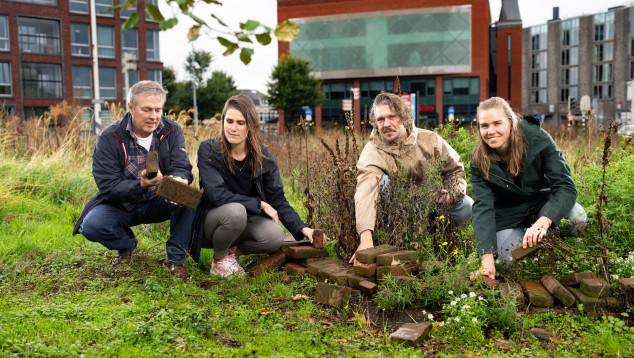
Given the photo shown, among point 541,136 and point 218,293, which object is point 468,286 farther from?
point 218,293

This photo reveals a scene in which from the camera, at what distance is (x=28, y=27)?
108 feet

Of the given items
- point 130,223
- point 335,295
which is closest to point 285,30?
point 335,295

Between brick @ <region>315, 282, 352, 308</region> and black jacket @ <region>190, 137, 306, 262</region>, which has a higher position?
black jacket @ <region>190, 137, 306, 262</region>

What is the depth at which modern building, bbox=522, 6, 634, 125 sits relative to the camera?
6512cm

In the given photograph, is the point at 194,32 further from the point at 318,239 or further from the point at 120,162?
the point at 120,162

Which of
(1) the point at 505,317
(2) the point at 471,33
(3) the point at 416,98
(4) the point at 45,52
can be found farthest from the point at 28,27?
(1) the point at 505,317

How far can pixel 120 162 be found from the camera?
3.98 metres

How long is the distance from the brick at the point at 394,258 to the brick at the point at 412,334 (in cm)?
58

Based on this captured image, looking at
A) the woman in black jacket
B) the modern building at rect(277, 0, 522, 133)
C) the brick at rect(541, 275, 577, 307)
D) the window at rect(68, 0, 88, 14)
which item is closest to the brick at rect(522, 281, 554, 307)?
the brick at rect(541, 275, 577, 307)

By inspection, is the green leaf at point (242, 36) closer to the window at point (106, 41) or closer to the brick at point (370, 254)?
the brick at point (370, 254)

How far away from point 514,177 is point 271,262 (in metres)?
1.99

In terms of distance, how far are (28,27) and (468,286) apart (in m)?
37.7

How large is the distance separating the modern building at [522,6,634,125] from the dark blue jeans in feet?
222

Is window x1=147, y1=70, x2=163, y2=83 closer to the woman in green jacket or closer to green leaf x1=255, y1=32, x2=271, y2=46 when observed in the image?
the woman in green jacket
